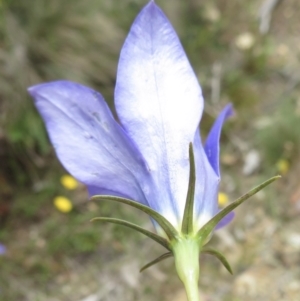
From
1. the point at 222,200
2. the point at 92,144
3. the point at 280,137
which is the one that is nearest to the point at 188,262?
the point at 92,144

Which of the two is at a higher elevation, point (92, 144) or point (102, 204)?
point (92, 144)

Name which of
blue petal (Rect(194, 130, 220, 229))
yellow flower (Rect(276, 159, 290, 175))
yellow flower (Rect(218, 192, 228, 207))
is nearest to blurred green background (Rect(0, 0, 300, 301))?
yellow flower (Rect(276, 159, 290, 175))

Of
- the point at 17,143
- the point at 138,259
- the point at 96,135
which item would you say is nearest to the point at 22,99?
the point at 17,143

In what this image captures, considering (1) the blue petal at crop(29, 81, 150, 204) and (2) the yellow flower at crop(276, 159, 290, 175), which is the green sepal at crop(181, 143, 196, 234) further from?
(2) the yellow flower at crop(276, 159, 290, 175)

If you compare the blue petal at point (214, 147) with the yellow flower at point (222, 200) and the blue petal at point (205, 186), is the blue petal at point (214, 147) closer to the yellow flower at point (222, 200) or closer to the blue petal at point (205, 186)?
the blue petal at point (205, 186)

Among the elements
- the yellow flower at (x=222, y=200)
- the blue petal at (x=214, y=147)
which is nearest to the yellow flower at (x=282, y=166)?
the yellow flower at (x=222, y=200)

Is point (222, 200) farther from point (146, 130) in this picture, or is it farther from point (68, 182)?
point (146, 130)
